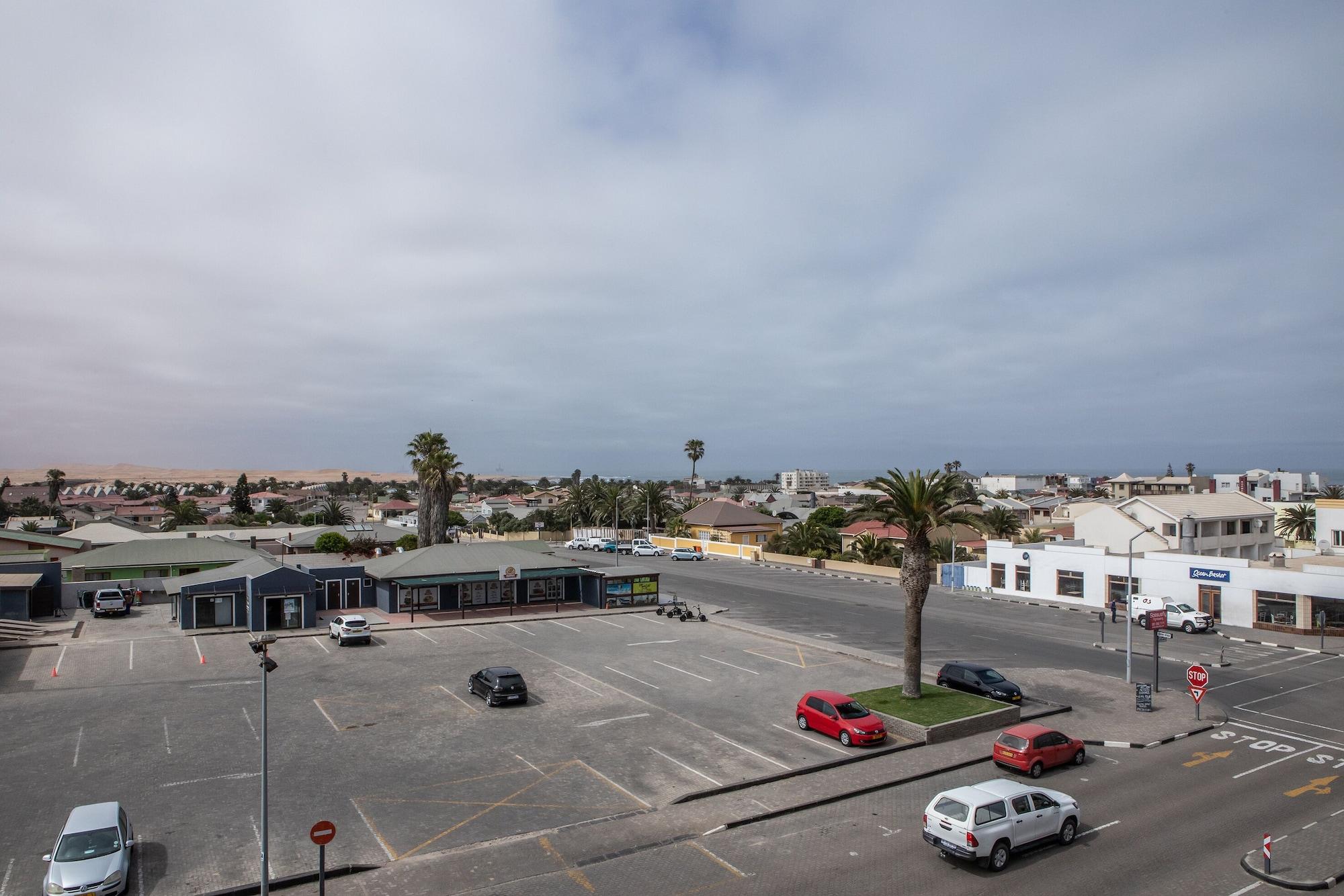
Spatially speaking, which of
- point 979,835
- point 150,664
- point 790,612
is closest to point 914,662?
point 979,835

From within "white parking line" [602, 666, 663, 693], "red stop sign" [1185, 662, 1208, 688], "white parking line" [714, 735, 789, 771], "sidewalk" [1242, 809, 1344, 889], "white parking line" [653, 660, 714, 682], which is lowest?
"white parking line" [653, 660, 714, 682]

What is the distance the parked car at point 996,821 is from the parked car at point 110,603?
52.2 m

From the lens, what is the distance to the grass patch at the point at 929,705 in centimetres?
2791

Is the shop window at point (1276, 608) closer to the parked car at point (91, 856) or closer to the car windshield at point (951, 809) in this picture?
the car windshield at point (951, 809)

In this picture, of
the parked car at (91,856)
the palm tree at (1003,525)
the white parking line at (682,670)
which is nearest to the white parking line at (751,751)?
the white parking line at (682,670)

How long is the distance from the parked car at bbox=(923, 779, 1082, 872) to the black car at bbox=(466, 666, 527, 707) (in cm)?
1640

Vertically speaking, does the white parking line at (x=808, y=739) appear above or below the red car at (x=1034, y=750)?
below

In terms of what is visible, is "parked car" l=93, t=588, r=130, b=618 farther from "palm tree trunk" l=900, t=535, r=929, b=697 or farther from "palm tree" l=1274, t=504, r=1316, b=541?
"palm tree" l=1274, t=504, r=1316, b=541

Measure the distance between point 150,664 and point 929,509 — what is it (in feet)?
A: 116

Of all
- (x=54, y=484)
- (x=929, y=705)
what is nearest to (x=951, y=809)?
(x=929, y=705)

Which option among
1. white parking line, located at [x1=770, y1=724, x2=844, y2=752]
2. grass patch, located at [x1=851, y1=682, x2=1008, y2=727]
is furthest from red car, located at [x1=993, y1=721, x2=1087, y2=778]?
white parking line, located at [x1=770, y1=724, x2=844, y2=752]

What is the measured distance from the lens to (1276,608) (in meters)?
48.8

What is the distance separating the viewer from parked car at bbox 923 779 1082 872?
691 inches

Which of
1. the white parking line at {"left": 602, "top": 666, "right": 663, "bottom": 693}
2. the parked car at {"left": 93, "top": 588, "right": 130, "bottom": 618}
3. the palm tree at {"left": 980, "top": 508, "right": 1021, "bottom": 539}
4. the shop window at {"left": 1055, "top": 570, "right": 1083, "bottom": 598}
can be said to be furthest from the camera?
the palm tree at {"left": 980, "top": 508, "right": 1021, "bottom": 539}
